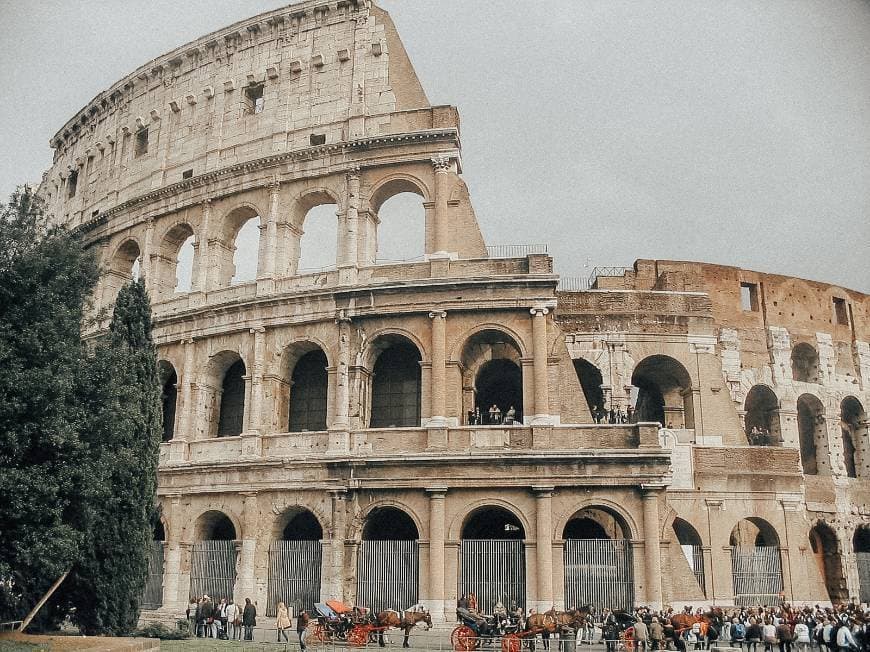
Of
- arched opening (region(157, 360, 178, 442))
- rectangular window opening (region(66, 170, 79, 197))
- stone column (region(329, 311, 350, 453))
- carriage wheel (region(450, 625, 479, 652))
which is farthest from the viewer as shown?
rectangular window opening (region(66, 170, 79, 197))

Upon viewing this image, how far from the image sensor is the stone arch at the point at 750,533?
22250 millimetres

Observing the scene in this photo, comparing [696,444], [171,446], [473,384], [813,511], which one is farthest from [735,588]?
[171,446]

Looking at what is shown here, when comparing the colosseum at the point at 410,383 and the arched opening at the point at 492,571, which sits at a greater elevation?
the colosseum at the point at 410,383

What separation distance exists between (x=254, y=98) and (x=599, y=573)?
51.7 ft

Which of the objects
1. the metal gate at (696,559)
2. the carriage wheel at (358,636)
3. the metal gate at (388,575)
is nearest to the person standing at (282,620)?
Result: the carriage wheel at (358,636)

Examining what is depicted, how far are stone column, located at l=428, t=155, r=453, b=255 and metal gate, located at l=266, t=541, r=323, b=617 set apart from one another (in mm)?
7530

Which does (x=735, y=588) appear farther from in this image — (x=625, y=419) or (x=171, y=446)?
(x=171, y=446)

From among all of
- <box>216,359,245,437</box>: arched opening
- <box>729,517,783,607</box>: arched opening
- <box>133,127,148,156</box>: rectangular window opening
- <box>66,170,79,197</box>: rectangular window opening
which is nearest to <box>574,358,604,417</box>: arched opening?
<box>729,517,783,607</box>: arched opening

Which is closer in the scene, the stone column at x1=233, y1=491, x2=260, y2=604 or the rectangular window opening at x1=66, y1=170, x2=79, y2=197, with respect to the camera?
the stone column at x1=233, y1=491, x2=260, y2=604

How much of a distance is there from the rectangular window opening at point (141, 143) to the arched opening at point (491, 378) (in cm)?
1252

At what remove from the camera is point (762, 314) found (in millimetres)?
25609

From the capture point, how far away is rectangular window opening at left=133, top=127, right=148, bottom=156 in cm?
2552

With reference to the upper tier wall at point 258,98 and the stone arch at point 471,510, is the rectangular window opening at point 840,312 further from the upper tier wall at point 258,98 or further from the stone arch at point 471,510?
the stone arch at point 471,510

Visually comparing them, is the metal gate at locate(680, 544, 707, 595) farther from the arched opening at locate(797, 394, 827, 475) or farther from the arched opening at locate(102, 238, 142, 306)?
the arched opening at locate(102, 238, 142, 306)
